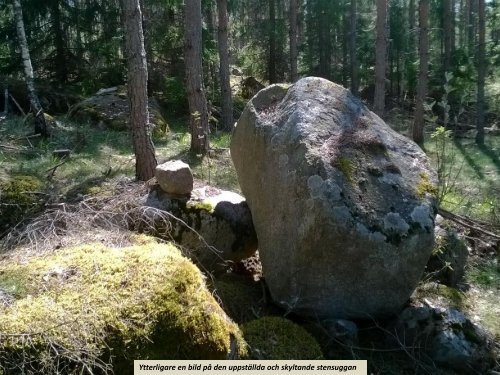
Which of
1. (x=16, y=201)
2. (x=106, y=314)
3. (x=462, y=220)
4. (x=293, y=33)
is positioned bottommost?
(x=462, y=220)

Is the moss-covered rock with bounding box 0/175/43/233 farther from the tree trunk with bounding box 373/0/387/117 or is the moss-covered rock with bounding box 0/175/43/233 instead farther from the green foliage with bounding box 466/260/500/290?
the tree trunk with bounding box 373/0/387/117

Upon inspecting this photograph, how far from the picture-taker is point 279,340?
3844mm

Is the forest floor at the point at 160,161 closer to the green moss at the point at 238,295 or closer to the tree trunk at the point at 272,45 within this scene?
the green moss at the point at 238,295

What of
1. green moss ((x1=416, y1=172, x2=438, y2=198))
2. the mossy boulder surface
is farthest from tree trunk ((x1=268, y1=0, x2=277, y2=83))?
the mossy boulder surface

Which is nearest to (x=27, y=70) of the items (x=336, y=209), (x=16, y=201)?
(x=16, y=201)

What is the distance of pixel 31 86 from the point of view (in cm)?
975

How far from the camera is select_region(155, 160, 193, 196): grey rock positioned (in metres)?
5.27

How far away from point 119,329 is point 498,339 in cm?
383

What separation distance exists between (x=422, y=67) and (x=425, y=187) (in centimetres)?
1175

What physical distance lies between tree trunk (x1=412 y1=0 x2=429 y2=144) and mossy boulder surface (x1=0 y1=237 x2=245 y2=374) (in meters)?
13.0

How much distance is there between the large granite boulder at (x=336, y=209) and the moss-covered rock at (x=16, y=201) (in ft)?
8.47

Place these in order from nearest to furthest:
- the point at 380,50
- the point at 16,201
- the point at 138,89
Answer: the point at 16,201 → the point at 138,89 → the point at 380,50

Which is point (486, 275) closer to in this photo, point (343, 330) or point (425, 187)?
point (425, 187)

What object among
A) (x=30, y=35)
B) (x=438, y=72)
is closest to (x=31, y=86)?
(x=30, y=35)
